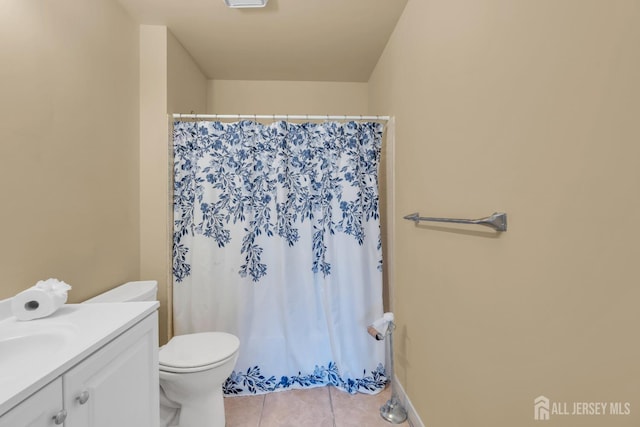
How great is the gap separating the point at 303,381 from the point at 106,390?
1393 mm

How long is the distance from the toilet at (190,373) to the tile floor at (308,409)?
208mm

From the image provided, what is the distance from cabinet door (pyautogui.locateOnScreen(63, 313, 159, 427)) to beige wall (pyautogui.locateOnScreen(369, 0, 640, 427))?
1180mm

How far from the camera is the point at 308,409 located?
5.81ft

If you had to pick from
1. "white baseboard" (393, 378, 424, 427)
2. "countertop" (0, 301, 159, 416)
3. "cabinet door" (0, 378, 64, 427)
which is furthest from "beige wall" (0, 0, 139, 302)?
"white baseboard" (393, 378, 424, 427)

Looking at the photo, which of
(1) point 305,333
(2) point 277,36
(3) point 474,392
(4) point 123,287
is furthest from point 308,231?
(2) point 277,36

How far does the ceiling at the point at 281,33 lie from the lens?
176cm

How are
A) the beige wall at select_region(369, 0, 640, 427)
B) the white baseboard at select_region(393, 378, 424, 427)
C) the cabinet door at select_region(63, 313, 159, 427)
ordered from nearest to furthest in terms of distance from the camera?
the beige wall at select_region(369, 0, 640, 427), the cabinet door at select_region(63, 313, 159, 427), the white baseboard at select_region(393, 378, 424, 427)

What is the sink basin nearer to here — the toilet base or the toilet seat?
the toilet seat

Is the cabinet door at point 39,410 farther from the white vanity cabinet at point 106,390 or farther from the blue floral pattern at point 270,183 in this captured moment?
the blue floral pattern at point 270,183

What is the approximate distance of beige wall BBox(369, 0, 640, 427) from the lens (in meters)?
0.58

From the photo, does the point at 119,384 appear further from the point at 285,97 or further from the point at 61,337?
the point at 285,97

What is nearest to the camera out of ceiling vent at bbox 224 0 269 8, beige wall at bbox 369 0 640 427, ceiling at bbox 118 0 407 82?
beige wall at bbox 369 0 640 427

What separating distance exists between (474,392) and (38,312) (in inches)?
62.2

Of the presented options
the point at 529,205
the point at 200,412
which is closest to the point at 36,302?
the point at 200,412
